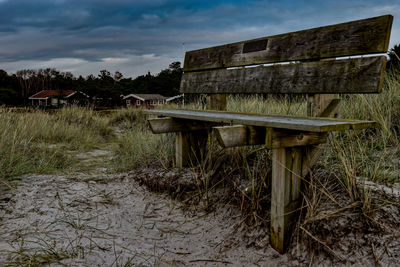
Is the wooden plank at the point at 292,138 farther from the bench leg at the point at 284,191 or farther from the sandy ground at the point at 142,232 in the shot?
the sandy ground at the point at 142,232

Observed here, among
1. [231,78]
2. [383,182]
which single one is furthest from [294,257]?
[231,78]

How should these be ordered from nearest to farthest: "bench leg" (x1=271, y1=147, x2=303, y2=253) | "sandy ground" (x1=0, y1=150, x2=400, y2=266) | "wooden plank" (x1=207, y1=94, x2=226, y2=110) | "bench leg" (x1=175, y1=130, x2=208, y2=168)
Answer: "sandy ground" (x1=0, y1=150, x2=400, y2=266)
"bench leg" (x1=271, y1=147, x2=303, y2=253)
"bench leg" (x1=175, y1=130, x2=208, y2=168)
"wooden plank" (x1=207, y1=94, x2=226, y2=110)

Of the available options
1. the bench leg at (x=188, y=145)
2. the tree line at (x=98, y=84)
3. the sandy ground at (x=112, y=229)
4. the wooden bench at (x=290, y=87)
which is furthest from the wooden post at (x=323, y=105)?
the tree line at (x=98, y=84)

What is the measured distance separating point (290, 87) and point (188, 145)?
130 cm

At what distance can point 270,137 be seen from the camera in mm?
1921

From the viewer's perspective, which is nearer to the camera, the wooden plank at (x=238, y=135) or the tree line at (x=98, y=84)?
the wooden plank at (x=238, y=135)

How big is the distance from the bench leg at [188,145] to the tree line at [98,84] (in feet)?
58.0

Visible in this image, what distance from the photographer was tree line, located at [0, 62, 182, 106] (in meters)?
23.1

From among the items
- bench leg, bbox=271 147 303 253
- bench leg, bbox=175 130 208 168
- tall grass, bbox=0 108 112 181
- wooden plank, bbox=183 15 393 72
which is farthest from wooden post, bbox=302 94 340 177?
tall grass, bbox=0 108 112 181

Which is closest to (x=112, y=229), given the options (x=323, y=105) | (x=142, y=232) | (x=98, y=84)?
(x=142, y=232)

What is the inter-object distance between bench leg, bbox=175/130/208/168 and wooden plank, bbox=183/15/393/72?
776 mm

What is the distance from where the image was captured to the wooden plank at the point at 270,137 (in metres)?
1.93

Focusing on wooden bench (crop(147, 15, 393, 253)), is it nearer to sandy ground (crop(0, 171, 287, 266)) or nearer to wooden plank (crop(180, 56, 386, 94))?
wooden plank (crop(180, 56, 386, 94))

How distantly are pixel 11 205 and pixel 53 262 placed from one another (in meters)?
1.25
